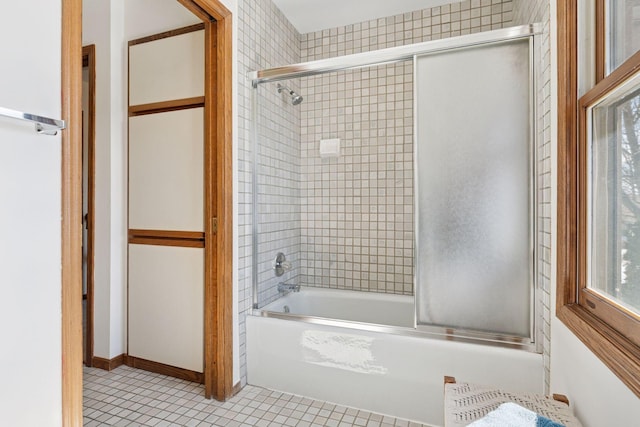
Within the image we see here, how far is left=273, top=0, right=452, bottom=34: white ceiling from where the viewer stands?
Result: 251cm

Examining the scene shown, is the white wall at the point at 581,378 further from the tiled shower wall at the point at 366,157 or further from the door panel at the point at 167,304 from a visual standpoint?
the door panel at the point at 167,304

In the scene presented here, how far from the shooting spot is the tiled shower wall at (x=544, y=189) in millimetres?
1427

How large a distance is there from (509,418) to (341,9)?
109 inches

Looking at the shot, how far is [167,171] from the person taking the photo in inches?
89.2

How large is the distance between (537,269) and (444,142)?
733 mm

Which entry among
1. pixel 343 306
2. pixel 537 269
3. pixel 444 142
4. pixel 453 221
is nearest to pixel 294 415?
pixel 343 306

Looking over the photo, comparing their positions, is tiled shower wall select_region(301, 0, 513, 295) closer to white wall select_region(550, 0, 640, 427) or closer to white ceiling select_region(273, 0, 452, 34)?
white ceiling select_region(273, 0, 452, 34)
